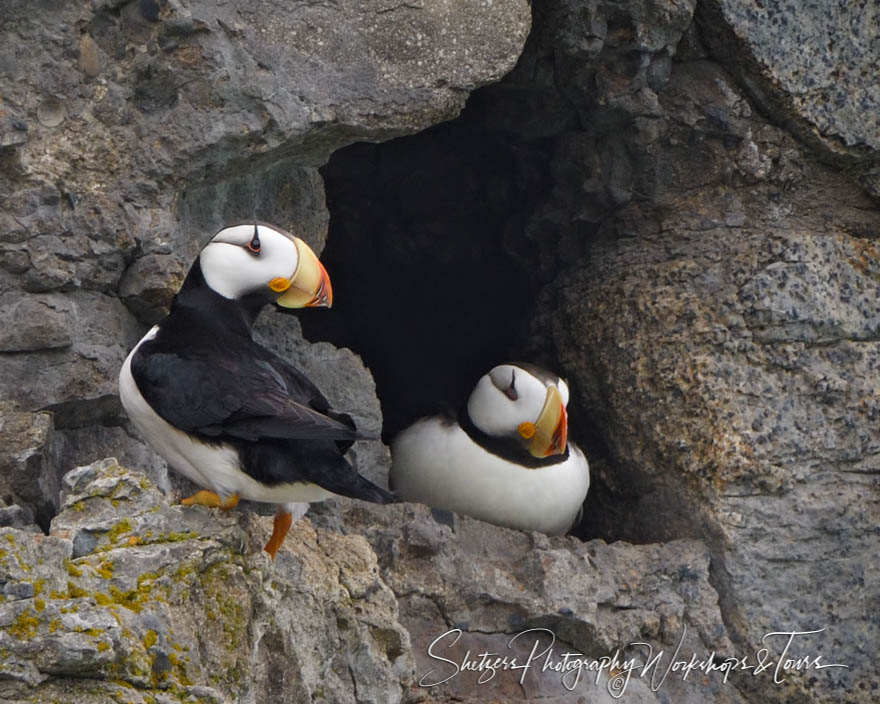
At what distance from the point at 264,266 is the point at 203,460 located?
0.49m

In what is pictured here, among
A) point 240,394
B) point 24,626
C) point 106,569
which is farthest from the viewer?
point 240,394

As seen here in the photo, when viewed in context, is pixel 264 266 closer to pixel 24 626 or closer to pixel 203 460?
pixel 203 460

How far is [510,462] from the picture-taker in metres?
4.35

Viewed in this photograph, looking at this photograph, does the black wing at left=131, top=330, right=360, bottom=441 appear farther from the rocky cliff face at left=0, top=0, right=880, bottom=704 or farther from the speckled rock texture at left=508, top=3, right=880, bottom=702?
the speckled rock texture at left=508, top=3, right=880, bottom=702

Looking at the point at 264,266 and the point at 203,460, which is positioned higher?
the point at 264,266

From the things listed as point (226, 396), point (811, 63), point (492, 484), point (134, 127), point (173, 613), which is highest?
point (811, 63)

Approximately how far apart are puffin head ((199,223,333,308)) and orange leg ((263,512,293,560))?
489mm

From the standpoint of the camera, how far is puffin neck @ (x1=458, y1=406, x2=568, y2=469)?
4328mm

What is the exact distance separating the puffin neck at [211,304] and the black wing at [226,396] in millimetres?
145

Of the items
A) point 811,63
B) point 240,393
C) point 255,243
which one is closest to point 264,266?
point 255,243

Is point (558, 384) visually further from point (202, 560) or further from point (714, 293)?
point (202, 560)

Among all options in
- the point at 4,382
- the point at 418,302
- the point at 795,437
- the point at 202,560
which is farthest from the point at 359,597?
the point at 418,302

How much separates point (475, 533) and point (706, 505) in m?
0.67

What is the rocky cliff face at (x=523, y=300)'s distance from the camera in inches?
127
